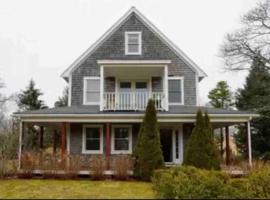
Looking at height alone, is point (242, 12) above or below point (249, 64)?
above

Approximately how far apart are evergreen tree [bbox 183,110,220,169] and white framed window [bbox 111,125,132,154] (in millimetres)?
4950

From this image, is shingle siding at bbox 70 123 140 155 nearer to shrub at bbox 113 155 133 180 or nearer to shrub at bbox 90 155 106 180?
shrub at bbox 90 155 106 180

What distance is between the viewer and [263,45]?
27.6 metres

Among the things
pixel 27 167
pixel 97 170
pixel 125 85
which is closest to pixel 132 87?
pixel 125 85

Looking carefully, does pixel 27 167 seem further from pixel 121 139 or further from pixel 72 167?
pixel 121 139

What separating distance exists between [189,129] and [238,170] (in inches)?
161

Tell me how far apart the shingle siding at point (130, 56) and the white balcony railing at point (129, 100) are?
7.77 ft

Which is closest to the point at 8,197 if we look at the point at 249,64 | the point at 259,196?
the point at 259,196

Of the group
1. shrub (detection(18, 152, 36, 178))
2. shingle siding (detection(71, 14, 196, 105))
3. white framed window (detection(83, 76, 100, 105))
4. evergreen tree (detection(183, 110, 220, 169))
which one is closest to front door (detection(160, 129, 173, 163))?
shingle siding (detection(71, 14, 196, 105))

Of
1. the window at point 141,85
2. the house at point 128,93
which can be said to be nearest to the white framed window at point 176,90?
the house at point 128,93

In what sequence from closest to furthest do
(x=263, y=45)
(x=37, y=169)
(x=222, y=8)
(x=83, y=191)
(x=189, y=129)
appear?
(x=83, y=191)
(x=37, y=169)
(x=189, y=129)
(x=263, y=45)
(x=222, y=8)

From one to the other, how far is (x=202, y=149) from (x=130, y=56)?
8.15 m

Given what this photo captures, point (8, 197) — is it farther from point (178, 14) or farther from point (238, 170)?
point (178, 14)

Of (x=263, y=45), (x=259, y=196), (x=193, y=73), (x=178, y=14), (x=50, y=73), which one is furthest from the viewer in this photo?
(x=50, y=73)
